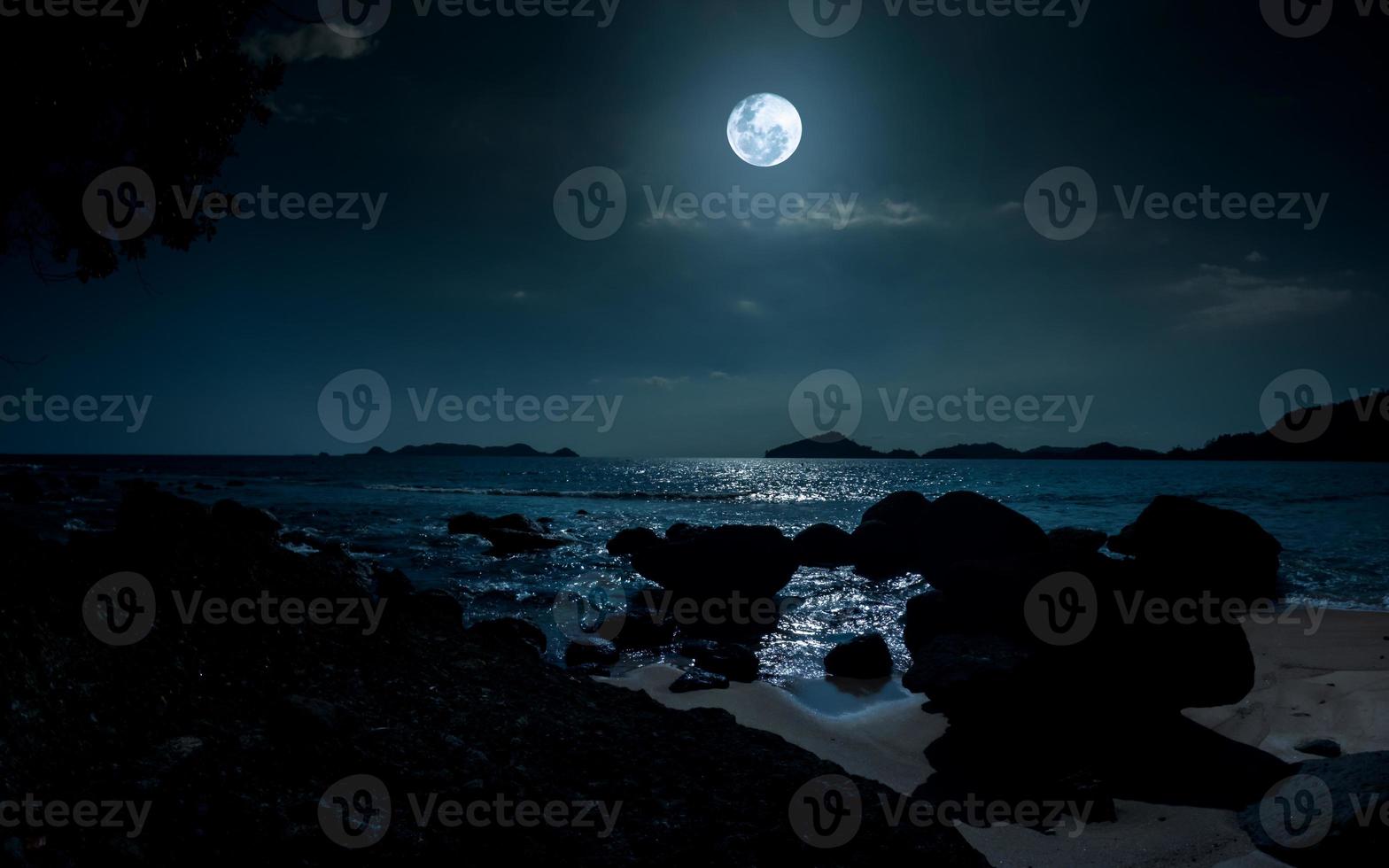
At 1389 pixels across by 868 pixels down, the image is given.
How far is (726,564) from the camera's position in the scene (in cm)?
1457

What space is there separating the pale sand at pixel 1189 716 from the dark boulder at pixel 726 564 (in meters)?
5.47

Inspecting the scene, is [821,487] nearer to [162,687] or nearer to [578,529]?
[578,529]

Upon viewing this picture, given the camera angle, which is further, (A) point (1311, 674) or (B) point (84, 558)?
(A) point (1311, 674)

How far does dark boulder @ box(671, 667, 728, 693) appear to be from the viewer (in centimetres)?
787

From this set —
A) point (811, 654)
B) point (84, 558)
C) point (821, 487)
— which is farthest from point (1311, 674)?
point (821, 487)

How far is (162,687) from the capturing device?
3.34 m

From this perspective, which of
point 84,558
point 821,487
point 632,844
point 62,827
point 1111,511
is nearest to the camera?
point 62,827

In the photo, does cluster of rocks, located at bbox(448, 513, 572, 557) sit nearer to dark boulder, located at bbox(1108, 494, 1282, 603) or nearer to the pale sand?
the pale sand

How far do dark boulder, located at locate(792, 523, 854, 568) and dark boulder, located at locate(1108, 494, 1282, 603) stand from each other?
774 cm

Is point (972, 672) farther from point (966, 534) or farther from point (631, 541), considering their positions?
point (631, 541)

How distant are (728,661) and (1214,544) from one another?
542 inches

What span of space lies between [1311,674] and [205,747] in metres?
11.8

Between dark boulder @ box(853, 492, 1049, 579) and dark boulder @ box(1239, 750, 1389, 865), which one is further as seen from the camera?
dark boulder @ box(853, 492, 1049, 579)

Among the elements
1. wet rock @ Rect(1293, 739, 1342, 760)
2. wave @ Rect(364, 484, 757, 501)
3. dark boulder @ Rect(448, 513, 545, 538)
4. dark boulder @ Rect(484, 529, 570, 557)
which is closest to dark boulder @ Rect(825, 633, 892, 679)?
wet rock @ Rect(1293, 739, 1342, 760)
